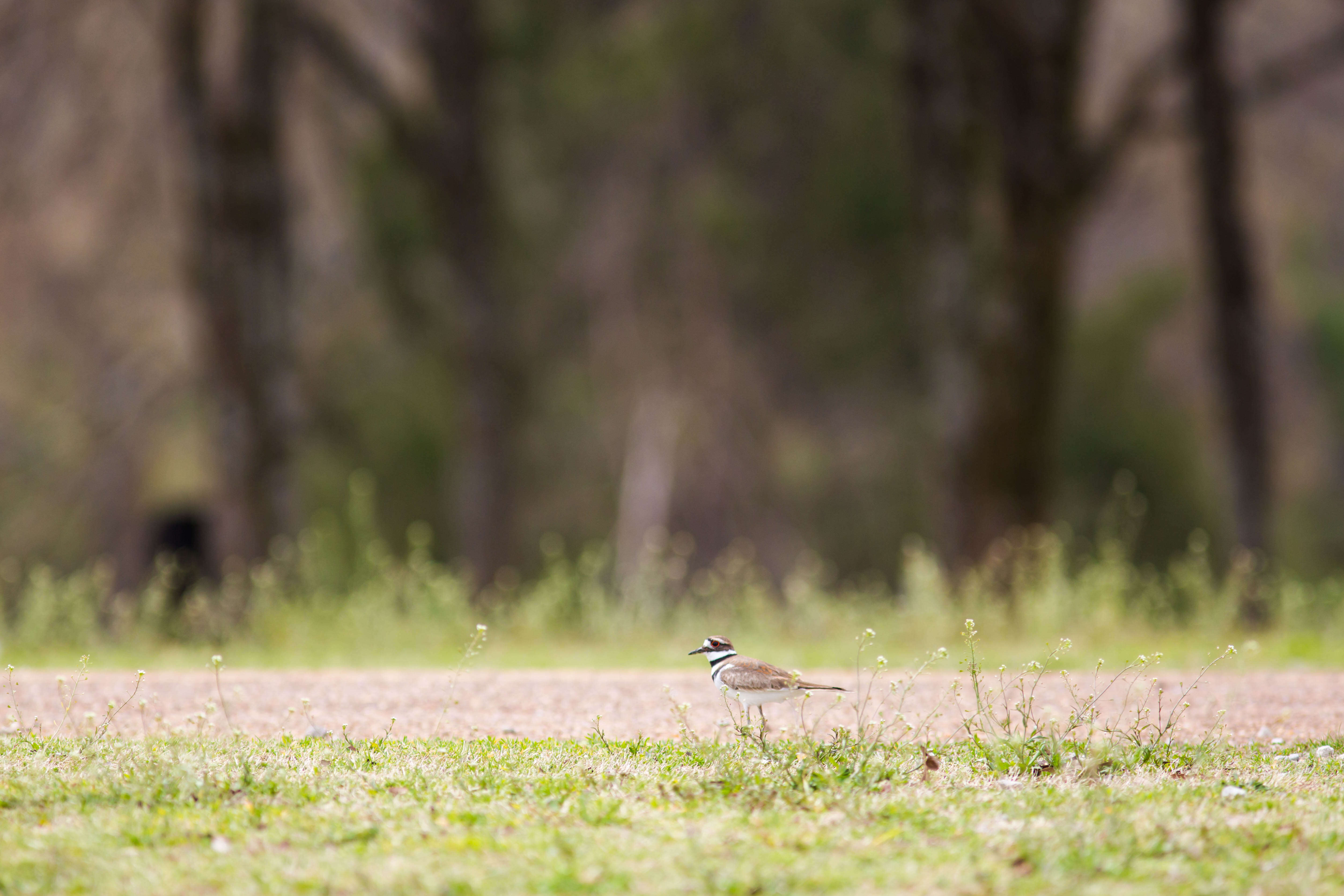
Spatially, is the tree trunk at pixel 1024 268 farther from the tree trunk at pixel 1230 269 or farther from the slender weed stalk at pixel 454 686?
the slender weed stalk at pixel 454 686

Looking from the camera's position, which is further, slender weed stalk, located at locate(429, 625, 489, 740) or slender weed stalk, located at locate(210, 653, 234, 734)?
slender weed stalk, located at locate(429, 625, 489, 740)

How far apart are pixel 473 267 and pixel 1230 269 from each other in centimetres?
899

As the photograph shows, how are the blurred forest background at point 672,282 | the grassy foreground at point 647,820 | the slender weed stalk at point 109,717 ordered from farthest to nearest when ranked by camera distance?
the blurred forest background at point 672,282 → the slender weed stalk at point 109,717 → the grassy foreground at point 647,820

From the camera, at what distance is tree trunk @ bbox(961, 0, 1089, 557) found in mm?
12648

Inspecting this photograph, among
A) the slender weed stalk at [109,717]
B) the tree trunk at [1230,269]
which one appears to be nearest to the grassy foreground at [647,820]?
the slender weed stalk at [109,717]

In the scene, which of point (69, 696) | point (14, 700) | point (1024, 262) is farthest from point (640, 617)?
point (14, 700)

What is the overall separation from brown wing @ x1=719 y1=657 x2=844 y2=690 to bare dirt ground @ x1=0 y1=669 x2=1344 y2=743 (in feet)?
0.77

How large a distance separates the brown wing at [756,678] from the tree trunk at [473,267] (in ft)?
36.3

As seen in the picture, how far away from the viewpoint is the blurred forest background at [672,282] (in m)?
12.9

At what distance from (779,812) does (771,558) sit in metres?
17.0

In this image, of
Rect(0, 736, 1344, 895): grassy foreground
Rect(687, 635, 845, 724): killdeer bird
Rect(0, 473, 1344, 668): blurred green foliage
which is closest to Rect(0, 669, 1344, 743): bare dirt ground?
Rect(687, 635, 845, 724): killdeer bird

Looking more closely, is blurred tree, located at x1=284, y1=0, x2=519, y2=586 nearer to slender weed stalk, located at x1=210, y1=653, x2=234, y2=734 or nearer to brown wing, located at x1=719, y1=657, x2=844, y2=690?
slender weed stalk, located at x1=210, y1=653, x2=234, y2=734

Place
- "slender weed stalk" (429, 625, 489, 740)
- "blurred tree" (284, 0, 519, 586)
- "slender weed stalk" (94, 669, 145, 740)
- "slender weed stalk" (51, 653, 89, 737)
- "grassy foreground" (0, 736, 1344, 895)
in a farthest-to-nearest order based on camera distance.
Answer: "blurred tree" (284, 0, 519, 586) < "slender weed stalk" (429, 625, 489, 740) < "slender weed stalk" (51, 653, 89, 737) < "slender weed stalk" (94, 669, 145, 740) < "grassy foreground" (0, 736, 1344, 895)

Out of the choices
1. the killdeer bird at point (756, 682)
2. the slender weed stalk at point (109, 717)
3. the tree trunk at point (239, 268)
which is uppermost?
the tree trunk at point (239, 268)
